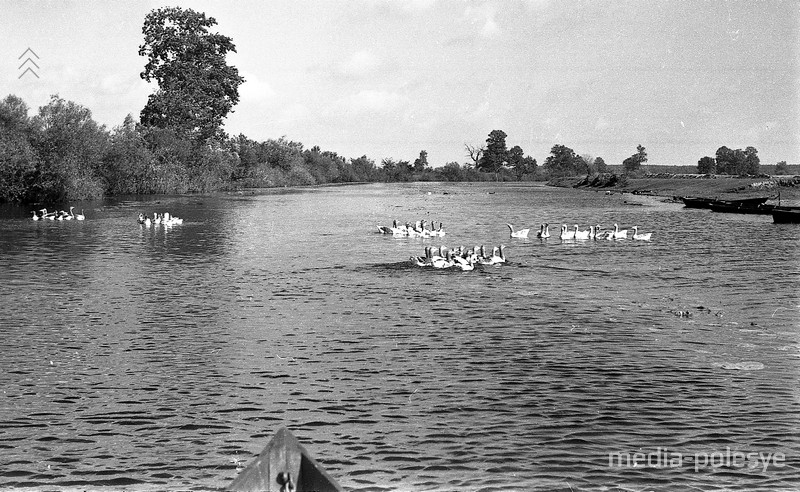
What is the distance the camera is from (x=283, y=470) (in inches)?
286

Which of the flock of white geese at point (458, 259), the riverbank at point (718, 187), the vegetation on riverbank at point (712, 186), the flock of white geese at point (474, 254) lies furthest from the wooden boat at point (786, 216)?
the flock of white geese at point (458, 259)

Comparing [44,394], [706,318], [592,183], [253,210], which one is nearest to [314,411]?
[44,394]

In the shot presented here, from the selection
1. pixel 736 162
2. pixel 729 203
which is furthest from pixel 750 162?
pixel 729 203

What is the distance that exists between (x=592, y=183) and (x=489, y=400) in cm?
14726

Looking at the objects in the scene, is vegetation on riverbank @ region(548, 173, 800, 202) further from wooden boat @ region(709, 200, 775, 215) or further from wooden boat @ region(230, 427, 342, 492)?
wooden boat @ region(230, 427, 342, 492)

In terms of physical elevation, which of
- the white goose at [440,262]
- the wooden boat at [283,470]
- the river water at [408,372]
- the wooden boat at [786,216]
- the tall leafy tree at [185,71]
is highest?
the tall leafy tree at [185,71]

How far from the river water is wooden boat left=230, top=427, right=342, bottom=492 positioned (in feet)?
10.8

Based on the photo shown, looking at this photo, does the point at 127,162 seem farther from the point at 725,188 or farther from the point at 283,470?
the point at 283,470

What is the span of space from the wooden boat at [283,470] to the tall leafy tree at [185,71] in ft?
353

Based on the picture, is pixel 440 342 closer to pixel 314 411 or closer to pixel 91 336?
pixel 314 411

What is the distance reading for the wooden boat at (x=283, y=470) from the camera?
281 inches

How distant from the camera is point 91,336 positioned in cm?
1917

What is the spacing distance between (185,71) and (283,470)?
Result: 109m

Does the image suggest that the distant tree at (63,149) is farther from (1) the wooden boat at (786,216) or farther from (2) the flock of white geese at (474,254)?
(1) the wooden boat at (786,216)
